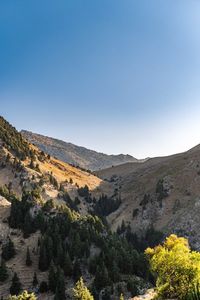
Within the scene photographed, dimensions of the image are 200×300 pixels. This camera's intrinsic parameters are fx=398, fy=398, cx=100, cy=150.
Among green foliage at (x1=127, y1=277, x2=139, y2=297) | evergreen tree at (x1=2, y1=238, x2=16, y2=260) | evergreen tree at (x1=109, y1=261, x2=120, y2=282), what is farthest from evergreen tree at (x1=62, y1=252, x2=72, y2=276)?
green foliage at (x1=127, y1=277, x2=139, y2=297)

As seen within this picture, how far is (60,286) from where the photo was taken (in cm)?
10106

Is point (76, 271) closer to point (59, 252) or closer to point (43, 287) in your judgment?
point (59, 252)

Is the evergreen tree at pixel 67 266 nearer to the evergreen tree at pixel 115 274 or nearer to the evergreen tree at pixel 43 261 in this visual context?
the evergreen tree at pixel 43 261

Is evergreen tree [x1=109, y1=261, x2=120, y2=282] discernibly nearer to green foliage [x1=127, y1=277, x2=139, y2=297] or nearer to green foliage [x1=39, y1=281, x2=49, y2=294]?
green foliage [x1=127, y1=277, x2=139, y2=297]

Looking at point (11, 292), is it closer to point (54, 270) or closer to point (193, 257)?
point (54, 270)

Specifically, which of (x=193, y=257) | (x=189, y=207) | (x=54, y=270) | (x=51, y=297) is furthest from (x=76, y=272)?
(x=189, y=207)

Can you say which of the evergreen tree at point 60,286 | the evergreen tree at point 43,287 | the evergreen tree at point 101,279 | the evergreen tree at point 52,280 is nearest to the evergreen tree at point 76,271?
the evergreen tree at point 60,286

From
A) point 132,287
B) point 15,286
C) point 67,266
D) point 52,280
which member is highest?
point 67,266

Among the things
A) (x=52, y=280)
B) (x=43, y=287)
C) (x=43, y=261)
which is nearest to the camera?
(x=43, y=287)

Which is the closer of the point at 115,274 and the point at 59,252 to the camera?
the point at 115,274

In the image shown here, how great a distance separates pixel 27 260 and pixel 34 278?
952cm

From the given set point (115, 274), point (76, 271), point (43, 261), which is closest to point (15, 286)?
point (43, 261)

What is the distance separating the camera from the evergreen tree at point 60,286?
9784 cm

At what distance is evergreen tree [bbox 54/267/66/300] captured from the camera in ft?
321
